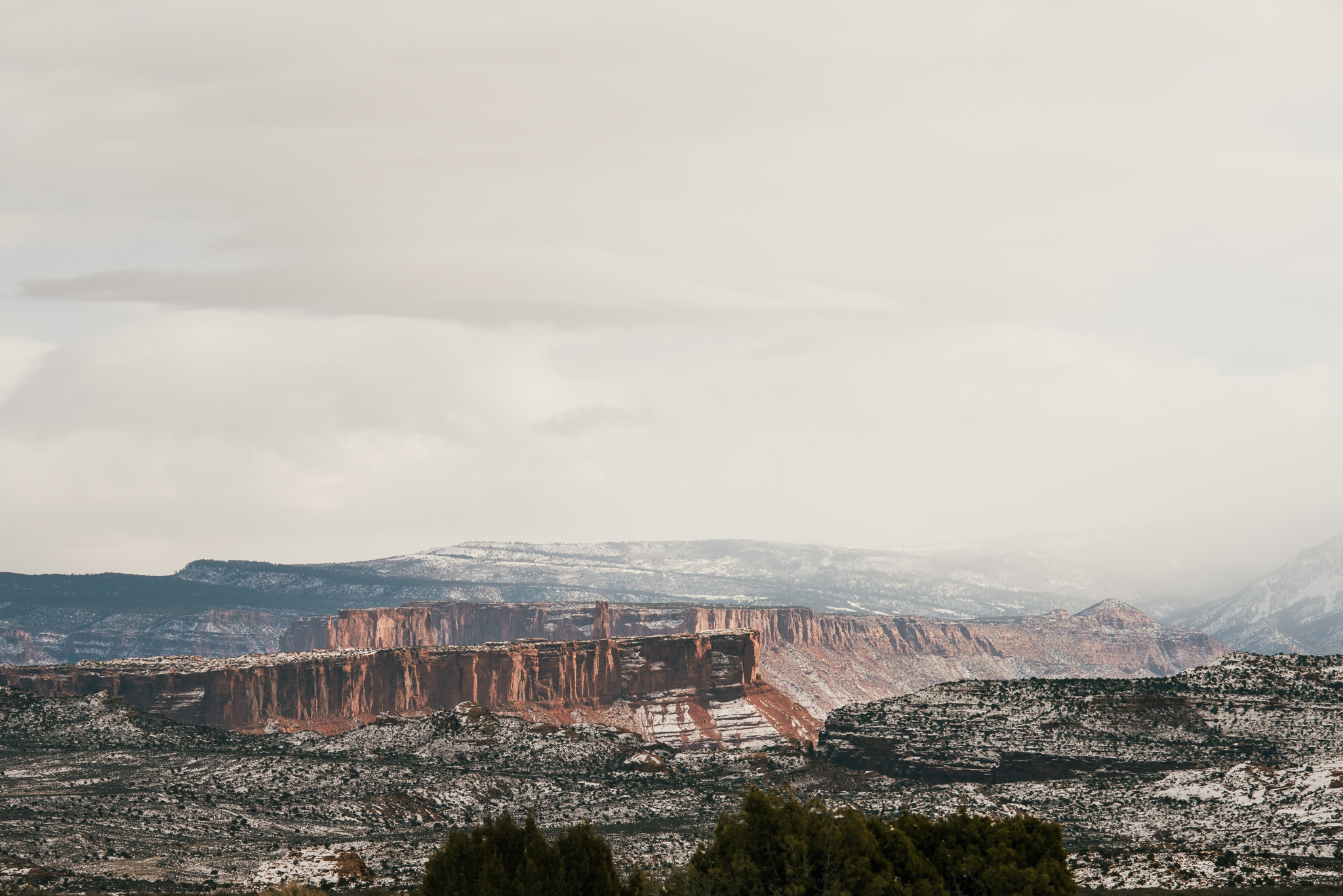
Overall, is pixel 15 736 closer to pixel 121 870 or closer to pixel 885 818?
pixel 121 870

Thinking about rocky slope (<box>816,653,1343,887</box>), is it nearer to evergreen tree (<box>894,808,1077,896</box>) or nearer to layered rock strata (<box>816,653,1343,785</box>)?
layered rock strata (<box>816,653,1343,785</box>)

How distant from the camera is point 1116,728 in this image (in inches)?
6998

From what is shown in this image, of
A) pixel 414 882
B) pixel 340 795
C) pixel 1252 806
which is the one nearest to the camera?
pixel 414 882

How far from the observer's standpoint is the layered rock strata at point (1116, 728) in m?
168

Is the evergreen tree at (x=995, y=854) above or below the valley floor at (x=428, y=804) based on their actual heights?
above

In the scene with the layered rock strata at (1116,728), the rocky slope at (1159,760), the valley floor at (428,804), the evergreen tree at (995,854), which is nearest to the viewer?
the evergreen tree at (995,854)

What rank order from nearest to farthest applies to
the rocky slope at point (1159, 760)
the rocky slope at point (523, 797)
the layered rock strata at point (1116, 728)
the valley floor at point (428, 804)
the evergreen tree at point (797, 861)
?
the evergreen tree at point (797, 861)
the valley floor at point (428, 804)
the rocky slope at point (523, 797)
the rocky slope at point (1159, 760)
the layered rock strata at point (1116, 728)

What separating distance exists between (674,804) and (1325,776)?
6647 centimetres

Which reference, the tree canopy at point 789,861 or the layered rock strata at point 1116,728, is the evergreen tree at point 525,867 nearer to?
the tree canopy at point 789,861

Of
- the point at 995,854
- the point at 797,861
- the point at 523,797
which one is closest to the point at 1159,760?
the point at 523,797

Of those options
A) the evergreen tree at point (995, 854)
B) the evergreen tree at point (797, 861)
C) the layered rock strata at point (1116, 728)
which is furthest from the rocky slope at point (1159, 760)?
the evergreen tree at point (797, 861)

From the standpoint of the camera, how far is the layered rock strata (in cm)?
16812

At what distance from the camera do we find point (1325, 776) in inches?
5468

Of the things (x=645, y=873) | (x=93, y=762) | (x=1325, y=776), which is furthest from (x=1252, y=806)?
(x=93, y=762)
